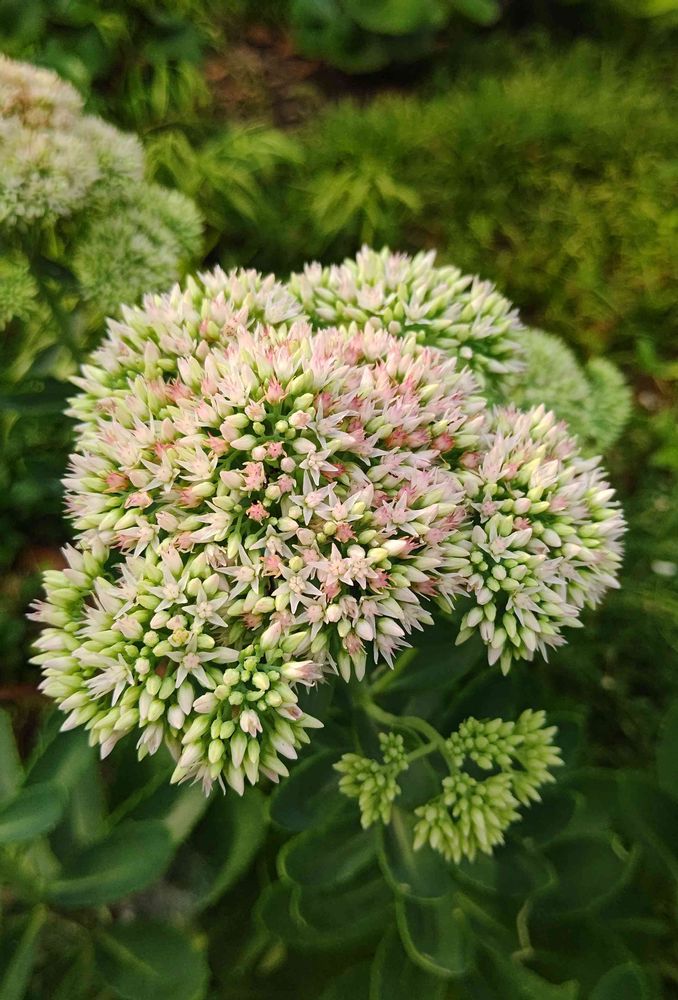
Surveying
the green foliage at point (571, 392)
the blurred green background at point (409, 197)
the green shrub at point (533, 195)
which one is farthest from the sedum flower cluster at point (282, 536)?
the green shrub at point (533, 195)

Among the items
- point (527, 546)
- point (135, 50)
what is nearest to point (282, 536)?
point (527, 546)

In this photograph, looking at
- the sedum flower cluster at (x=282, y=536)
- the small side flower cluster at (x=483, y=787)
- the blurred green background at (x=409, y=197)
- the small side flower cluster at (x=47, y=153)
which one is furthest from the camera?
the blurred green background at (x=409, y=197)

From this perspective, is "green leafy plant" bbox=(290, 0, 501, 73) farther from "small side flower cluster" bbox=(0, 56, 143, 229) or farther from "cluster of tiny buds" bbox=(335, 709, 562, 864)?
"cluster of tiny buds" bbox=(335, 709, 562, 864)

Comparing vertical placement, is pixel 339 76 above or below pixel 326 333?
above

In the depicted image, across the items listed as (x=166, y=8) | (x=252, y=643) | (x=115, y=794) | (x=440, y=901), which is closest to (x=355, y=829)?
(x=440, y=901)

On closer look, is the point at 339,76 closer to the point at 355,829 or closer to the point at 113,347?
the point at 113,347

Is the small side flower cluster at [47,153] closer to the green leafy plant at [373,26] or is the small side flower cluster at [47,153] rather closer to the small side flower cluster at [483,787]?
the small side flower cluster at [483,787]
